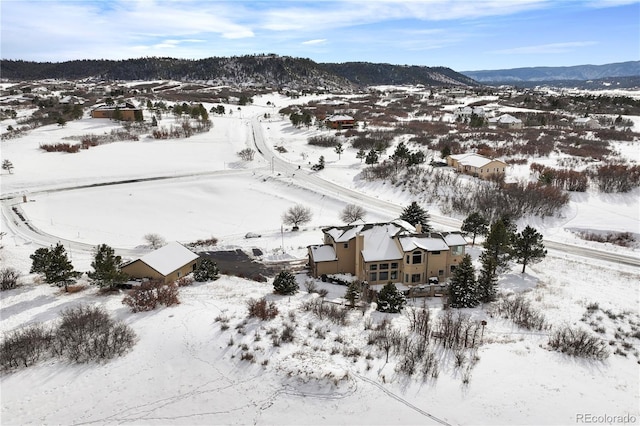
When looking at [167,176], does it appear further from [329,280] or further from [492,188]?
[492,188]

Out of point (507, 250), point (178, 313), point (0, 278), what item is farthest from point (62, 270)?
point (507, 250)

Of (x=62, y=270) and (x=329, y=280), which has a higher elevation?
(x=62, y=270)

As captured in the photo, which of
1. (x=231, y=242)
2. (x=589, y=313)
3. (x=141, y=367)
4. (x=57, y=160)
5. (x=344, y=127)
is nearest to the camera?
(x=141, y=367)

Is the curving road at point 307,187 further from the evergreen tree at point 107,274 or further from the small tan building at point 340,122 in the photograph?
the small tan building at point 340,122

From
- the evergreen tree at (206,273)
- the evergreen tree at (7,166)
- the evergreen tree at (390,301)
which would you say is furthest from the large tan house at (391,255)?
the evergreen tree at (7,166)

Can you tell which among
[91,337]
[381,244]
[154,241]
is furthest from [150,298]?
[381,244]

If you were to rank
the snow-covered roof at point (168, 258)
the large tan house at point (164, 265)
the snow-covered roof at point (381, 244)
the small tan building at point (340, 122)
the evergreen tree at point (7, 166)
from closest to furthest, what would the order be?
the large tan house at point (164, 265)
the snow-covered roof at point (168, 258)
the snow-covered roof at point (381, 244)
the evergreen tree at point (7, 166)
the small tan building at point (340, 122)

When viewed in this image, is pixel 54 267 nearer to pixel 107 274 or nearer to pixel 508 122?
pixel 107 274

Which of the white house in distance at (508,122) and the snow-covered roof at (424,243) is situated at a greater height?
the white house in distance at (508,122)

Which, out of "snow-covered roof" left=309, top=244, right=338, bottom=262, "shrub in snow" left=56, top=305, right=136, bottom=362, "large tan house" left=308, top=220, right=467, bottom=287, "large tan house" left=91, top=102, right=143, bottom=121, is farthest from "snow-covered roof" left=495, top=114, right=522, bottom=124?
"shrub in snow" left=56, top=305, right=136, bottom=362
